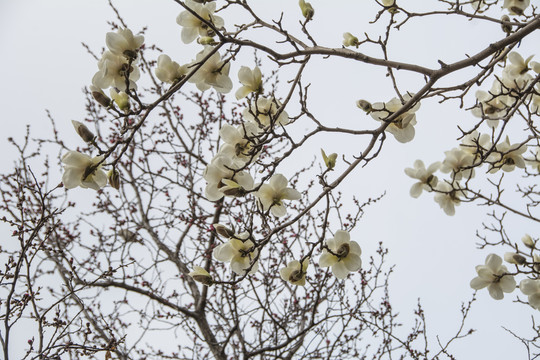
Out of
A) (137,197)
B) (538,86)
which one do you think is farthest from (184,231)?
(538,86)

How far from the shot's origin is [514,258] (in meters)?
1.85

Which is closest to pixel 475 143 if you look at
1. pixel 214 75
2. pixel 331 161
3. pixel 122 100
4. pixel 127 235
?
pixel 331 161

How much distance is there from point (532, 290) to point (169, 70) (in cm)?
181

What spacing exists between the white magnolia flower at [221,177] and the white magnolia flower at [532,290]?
4.58ft

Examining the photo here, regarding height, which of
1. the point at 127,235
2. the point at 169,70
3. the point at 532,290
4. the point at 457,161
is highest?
the point at 127,235

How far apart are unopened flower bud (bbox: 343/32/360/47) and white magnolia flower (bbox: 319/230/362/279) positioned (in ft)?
2.64

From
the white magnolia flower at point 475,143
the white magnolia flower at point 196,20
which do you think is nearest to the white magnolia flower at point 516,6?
the white magnolia flower at point 475,143

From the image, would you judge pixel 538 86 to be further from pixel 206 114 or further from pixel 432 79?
pixel 206 114

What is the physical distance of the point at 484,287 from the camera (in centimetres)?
176

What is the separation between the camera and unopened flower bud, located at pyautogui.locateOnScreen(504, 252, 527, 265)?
6.01 ft

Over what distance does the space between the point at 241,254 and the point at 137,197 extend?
138 inches

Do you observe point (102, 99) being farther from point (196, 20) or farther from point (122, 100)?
point (196, 20)

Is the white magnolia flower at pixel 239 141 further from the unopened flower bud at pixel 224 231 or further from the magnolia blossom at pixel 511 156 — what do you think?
the magnolia blossom at pixel 511 156

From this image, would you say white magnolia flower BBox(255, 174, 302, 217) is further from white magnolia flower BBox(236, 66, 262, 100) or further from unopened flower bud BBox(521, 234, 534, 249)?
unopened flower bud BBox(521, 234, 534, 249)
